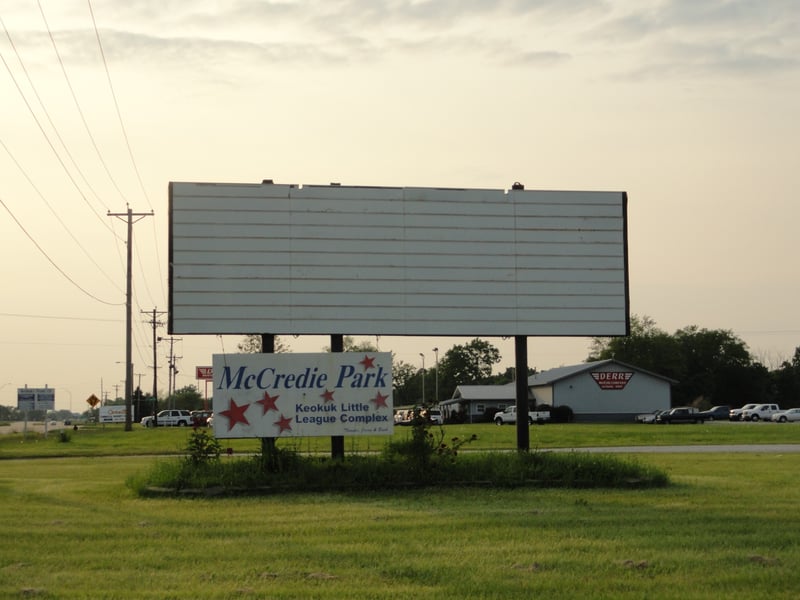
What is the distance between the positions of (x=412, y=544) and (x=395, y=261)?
9265 mm

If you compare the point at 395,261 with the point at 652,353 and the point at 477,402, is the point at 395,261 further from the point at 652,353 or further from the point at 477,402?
the point at 652,353

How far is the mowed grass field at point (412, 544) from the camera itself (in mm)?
9328

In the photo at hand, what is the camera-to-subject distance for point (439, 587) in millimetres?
9289

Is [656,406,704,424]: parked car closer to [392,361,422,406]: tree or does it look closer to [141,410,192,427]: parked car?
[141,410,192,427]: parked car

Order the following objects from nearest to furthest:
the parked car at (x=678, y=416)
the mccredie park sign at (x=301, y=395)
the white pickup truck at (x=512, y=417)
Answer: the mccredie park sign at (x=301, y=395), the parked car at (x=678, y=416), the white pickup truck at (x=512, y=417)

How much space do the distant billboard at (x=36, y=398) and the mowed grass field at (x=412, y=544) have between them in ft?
173

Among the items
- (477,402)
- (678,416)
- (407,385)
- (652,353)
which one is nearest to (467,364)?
(407,385)

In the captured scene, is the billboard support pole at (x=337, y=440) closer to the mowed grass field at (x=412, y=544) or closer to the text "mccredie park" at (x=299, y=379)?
the text "mccredie park" at (x=299, y=379)

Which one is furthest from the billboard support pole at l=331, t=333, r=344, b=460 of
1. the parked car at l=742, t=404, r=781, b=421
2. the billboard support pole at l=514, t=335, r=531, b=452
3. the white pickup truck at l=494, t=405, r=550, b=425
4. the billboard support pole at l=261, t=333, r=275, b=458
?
the parked car at l=742, t=404, r=781, b=421

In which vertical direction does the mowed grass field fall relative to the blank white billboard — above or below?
below

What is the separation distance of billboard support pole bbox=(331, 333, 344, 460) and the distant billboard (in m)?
52.6

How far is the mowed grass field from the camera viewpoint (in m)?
9.33

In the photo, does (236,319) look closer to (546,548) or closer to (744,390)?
(546,548)

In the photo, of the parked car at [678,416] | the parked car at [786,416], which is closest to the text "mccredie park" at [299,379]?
the parked car at [678,416]
